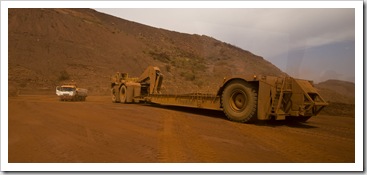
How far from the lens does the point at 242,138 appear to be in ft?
20.0

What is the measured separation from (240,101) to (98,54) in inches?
1305

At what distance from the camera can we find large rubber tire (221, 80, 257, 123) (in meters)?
8.12

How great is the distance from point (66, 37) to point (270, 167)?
129ft

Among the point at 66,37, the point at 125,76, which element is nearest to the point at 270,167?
the point at 125,76

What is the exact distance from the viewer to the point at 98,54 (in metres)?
38.2

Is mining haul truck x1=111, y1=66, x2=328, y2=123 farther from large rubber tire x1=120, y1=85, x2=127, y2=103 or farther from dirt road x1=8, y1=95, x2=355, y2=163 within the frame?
large rubber tire x1=120, y1=85, x2=127, y2=103

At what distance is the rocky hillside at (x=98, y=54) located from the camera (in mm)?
28219

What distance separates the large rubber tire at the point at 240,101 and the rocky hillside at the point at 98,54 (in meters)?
11.0

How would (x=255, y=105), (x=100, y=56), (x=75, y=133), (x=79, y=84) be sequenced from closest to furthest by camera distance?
(x=75, y=133) → (x=255, y=105) → (x=79, y=84) → (x=100, y=56)

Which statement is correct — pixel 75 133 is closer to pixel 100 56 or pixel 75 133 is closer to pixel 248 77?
pixel 248 77

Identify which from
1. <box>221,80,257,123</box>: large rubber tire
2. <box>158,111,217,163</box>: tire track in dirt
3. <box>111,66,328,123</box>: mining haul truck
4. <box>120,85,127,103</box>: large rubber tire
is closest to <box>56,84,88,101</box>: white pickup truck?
<box>120,85,127,103</box>: large rubber tire

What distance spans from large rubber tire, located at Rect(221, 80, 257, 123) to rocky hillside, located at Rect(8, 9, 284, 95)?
10951 millimetres

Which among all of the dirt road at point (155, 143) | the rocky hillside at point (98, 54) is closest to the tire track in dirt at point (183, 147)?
the dirt road at point (155, 143)

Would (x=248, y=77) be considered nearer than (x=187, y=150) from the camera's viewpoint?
No
